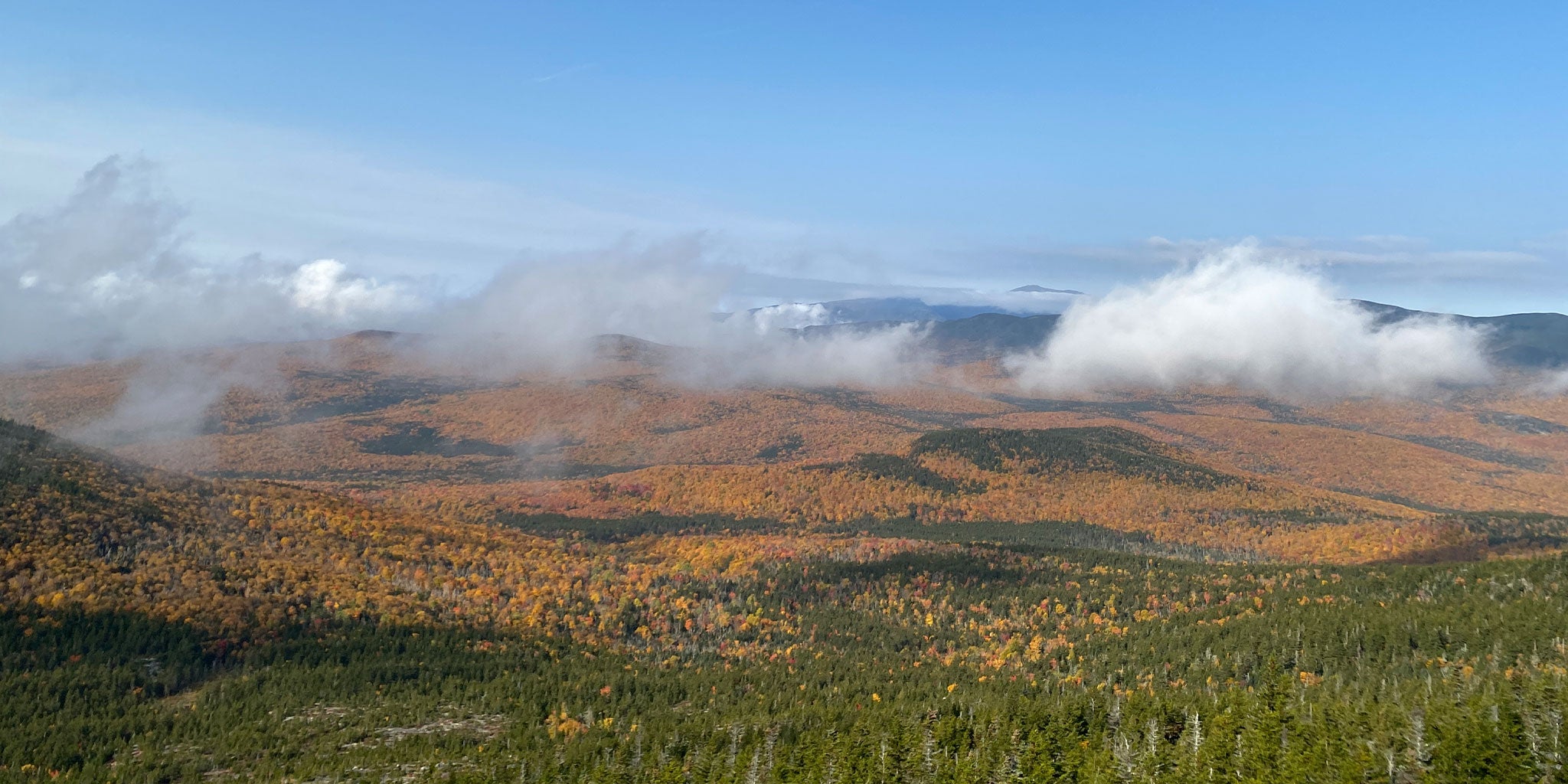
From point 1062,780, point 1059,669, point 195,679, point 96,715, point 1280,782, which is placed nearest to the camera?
point 1280,782

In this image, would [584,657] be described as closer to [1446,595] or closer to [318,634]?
[318,634]

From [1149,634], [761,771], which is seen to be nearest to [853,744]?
[761,771]

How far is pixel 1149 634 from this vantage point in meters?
187

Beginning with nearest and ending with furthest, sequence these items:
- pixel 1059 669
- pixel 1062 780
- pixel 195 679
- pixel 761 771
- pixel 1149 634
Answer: pixel 1062 780
pixel 761 771
pixel 195 679
pixel 1059 669
pixel 1149 634

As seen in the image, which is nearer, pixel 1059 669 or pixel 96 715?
pixel 96 715

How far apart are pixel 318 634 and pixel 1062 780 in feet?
433

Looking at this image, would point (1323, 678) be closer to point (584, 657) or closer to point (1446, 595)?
point (1446, 595)

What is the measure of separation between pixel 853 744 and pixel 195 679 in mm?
104589

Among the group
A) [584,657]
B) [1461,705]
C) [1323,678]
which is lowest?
[584,657]

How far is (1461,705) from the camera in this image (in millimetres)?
106000

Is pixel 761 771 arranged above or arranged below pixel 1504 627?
below

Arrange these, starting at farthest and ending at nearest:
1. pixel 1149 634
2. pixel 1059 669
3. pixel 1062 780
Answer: pixel 1149 634
pixel 1059 669
pixel 1062 780

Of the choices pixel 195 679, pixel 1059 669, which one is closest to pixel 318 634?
pixel 195 679

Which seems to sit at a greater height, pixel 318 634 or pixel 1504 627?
pixel 1504 627
